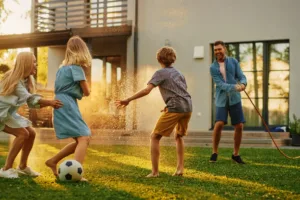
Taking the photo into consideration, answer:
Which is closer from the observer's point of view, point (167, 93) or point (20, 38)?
point (167, 93)

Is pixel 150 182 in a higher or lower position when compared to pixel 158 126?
lower

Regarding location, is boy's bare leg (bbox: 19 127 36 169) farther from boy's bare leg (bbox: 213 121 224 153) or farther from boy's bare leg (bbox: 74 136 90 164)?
boy's bare leg (bbox: 213 121 224 153)

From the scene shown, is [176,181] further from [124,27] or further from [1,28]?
[1,28]

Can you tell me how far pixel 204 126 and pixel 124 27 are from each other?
11.6 feet

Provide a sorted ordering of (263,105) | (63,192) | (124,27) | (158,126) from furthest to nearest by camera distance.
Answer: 1. (124,27)
2. (263,105)
3. (158,126)
4. (63,192)

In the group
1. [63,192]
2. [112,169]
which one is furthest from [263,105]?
[63,192]

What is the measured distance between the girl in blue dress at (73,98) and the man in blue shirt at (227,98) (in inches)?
103

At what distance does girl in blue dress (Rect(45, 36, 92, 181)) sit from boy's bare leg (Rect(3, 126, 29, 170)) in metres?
0.33

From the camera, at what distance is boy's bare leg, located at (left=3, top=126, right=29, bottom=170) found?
5.21m

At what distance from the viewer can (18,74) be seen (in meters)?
5.12

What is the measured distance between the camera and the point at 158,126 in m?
5.39

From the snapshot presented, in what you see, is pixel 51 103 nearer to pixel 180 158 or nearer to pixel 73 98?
pixel 73 98

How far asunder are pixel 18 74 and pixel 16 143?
634mm

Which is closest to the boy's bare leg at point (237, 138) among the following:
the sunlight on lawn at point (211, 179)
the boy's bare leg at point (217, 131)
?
the boy's bare leg at point (217, 131)
